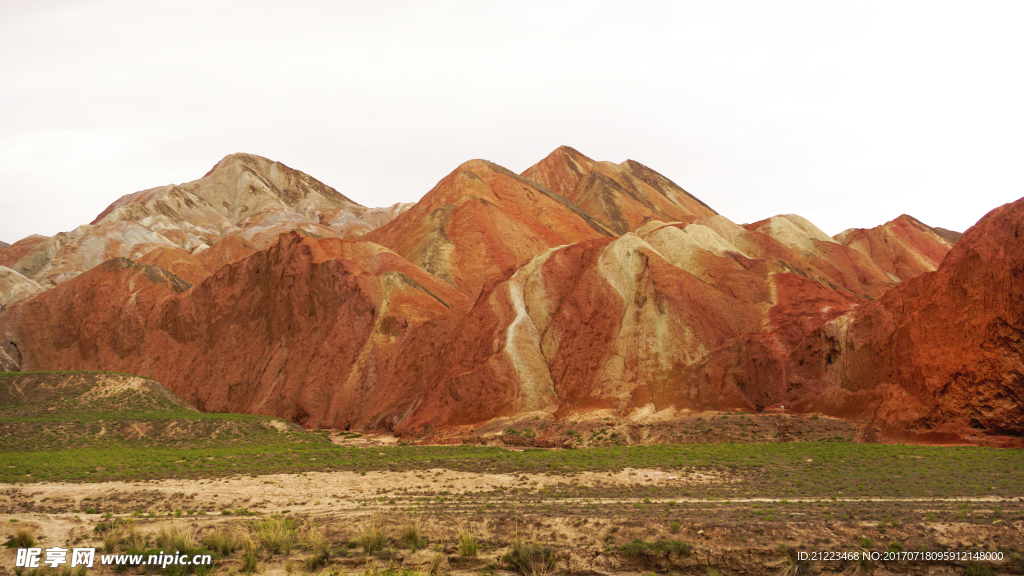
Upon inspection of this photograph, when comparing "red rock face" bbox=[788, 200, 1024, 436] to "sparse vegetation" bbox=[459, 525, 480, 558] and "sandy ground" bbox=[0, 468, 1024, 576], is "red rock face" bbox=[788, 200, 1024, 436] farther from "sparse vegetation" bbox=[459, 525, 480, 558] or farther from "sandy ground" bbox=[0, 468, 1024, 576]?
"sparse vegetation" bbox=[459, 525, 480, 558]

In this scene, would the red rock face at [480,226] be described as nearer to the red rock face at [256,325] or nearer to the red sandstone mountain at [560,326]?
the red sandstone mountain at [560,326]

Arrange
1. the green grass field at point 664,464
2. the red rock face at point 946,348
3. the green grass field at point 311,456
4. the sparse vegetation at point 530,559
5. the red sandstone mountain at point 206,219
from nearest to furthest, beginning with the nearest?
the sparse vegetation at point 530,559 → the green grass field at point 664,464 → the green grass field at point 311,456 → the red rock face at point 946,348 → the red sandstone mountain at point 206,219

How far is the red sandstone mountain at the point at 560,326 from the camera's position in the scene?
3591 centimetres

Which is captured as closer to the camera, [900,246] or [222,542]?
[222,542]

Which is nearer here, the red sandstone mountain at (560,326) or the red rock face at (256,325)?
the red sandstone mountain at (560,326)

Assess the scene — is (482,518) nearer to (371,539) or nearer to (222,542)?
(371,539)

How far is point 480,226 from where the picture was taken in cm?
9169

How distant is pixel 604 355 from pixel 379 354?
19.6 meters

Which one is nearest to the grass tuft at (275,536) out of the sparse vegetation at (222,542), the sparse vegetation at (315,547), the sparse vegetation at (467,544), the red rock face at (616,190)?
the sparse vegetation at (315,547)

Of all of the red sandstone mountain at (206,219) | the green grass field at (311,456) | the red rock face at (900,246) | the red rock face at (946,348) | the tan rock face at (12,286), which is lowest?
the green grass field at (311,456)

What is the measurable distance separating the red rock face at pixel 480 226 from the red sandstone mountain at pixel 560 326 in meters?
0.41

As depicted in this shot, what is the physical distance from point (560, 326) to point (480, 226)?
1653 inches

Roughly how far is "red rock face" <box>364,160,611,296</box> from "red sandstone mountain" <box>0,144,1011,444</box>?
41 centimetres

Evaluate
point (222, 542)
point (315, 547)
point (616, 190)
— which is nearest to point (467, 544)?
point (315, 547)
